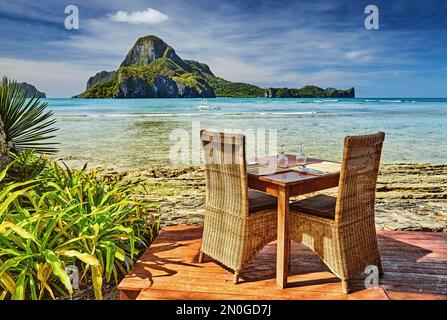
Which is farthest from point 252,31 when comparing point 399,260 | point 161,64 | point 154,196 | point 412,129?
point 399,260

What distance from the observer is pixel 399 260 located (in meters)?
2.74

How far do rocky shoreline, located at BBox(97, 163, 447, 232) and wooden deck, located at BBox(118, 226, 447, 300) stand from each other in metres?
0.69

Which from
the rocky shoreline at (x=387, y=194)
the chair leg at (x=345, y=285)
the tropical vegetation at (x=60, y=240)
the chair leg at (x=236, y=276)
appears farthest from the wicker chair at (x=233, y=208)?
the rocky shoreline at (x=387, y=194)

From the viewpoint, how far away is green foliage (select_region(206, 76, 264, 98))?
40719mm

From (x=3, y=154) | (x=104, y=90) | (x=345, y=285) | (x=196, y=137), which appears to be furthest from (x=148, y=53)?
(x=345, y=285)

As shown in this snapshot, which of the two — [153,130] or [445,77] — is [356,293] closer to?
[153,130]

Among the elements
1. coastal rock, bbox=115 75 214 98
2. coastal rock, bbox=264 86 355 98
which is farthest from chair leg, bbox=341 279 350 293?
coastal rock, bbox=264 86 355 98

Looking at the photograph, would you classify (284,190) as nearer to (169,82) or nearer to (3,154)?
(3,154)

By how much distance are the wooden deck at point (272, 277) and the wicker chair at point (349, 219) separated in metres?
0.20

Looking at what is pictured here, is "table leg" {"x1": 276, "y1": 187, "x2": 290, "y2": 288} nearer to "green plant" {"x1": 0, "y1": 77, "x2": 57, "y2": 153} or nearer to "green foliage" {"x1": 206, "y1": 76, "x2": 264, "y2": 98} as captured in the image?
"green plant" {"x1": 0, "y1": 77, "x2": 57, "y2": 153}

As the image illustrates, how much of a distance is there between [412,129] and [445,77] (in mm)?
6172

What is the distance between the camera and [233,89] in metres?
40.7

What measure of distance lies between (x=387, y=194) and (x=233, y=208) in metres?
3.93
